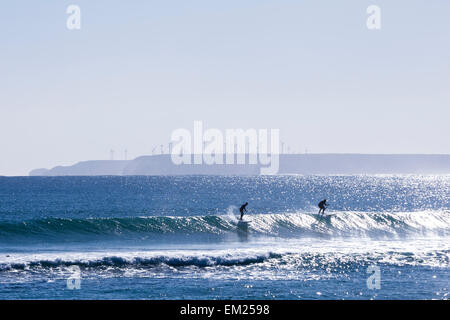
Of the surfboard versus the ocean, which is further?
the surfboard

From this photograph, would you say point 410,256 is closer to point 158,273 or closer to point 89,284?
point 158,273

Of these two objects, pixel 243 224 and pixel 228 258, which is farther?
pixel 243 224

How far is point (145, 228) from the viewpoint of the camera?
38.9 m

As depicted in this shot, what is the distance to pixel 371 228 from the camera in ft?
138

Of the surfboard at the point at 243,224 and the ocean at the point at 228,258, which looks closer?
the ocean at the point at 228,258

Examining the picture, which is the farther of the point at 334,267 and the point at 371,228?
the point at 371,228

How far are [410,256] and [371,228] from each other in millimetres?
15787

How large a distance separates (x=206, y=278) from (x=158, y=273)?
90.8 inches

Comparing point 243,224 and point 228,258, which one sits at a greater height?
point 228,258
